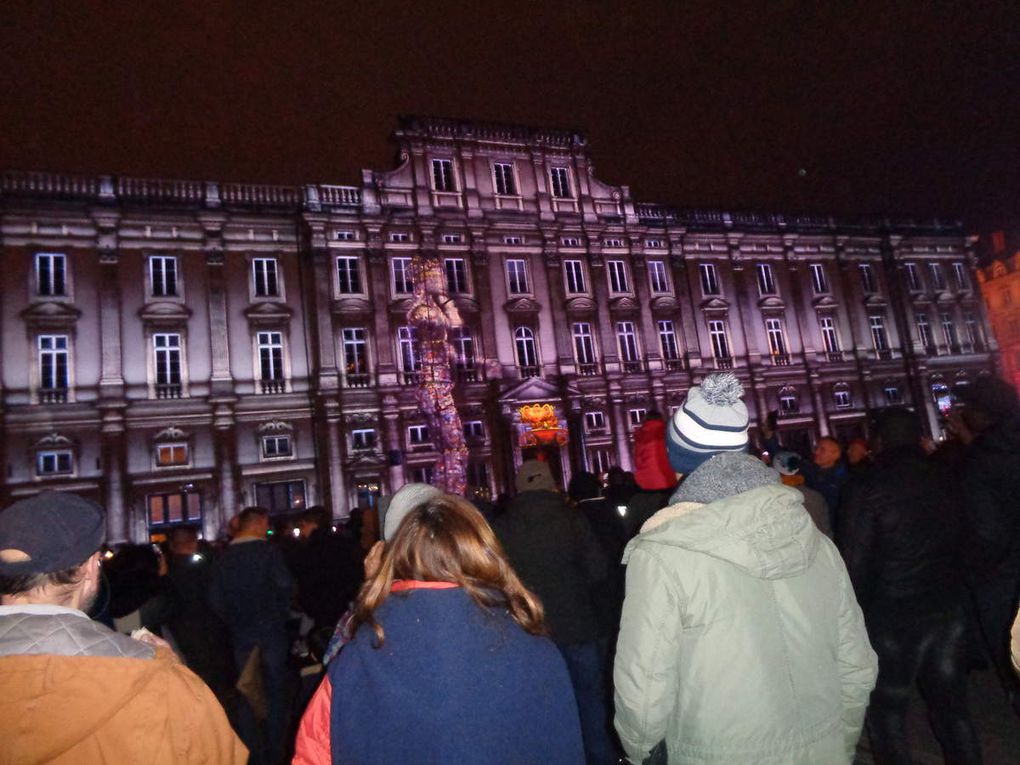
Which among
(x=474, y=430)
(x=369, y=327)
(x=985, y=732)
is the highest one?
(x=369, y=327)

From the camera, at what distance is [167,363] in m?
23.0

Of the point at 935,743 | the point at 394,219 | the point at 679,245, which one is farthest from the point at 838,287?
the point at 935,743

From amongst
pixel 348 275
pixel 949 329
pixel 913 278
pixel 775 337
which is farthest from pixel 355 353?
pixel 949 329

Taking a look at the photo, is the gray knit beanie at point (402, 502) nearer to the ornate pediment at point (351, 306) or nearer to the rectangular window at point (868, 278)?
the ornate pediment at point (351, 306)

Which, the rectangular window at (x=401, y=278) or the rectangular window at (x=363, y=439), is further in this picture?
the rectangular window at (x=401, y=278)

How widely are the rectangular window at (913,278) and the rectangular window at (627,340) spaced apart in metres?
19.1

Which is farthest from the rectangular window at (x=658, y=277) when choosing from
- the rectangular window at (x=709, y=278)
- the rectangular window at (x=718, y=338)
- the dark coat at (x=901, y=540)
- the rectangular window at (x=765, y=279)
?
the dark coat at (x=901, y=540)

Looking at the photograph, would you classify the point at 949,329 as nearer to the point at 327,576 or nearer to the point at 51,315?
the point at 327,576

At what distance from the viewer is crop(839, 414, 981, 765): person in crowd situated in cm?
363

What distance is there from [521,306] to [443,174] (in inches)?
265

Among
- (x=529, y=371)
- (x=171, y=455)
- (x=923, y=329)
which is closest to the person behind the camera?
(x=171, y=455)

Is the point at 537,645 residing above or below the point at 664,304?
below

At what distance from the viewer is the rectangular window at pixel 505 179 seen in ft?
93.6

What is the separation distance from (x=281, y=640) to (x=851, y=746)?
4.89m
